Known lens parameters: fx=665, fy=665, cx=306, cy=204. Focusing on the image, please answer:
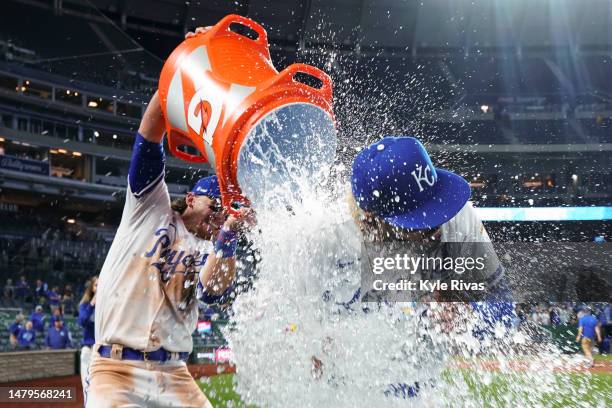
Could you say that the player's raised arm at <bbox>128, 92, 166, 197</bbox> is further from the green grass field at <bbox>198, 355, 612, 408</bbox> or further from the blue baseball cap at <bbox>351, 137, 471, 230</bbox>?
the green grass field at <bbox>198, 355, 612, 408</bbox>

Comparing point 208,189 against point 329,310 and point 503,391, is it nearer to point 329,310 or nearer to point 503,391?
point 329,310

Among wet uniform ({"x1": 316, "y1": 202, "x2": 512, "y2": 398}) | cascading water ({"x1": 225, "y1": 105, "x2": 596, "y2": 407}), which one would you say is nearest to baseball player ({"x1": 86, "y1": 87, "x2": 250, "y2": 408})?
cascading water ({"x1": 225, "y1": 105, "x2": 596, "y2": 407})

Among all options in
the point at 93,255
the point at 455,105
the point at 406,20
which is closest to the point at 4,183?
the point at 93,255

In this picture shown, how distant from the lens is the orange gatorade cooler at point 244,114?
249cm

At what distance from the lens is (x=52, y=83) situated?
30.3 metres

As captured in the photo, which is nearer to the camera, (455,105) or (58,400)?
(58,400)

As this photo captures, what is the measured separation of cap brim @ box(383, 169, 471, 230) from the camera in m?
2.32

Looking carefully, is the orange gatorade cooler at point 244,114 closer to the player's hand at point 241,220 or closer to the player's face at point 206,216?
the player's hand at point 241,220

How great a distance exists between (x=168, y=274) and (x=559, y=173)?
33.2 meters

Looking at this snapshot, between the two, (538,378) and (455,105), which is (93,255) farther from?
A: (538,378)

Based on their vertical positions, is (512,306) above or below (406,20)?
below

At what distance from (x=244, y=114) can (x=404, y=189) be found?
655 mm

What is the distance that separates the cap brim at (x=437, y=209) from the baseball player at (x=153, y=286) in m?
1.03

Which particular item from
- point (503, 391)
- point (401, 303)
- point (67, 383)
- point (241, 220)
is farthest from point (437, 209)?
point (67, 383)
